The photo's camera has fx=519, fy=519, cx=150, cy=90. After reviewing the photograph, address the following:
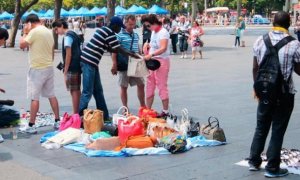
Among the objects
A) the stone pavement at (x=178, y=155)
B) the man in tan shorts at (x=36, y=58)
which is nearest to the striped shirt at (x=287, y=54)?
the stone pavement at (x=178, y=155)

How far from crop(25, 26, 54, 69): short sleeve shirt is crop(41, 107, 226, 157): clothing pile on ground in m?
0.95

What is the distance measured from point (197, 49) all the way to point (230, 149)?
47.0 ft

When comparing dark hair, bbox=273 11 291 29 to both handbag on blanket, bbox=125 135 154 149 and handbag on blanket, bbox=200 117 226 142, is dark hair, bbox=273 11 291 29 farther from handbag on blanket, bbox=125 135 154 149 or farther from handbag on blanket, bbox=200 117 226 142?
handbag on blanket, bbox=125 135 154 149

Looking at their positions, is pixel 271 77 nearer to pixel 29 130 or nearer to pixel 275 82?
pixel 275 82

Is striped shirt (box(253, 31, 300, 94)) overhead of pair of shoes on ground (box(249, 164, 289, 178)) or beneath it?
overhead

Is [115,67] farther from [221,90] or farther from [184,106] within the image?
[221,90]

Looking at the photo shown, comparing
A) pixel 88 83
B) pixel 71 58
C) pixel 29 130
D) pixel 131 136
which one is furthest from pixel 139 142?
pixel 71 58

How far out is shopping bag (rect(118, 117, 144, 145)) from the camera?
22.4 ft

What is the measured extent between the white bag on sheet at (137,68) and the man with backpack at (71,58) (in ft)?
2.72

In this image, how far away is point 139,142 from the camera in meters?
6.65

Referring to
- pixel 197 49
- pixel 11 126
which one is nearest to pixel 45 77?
pixel 11 126

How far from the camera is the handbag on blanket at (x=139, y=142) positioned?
664cm

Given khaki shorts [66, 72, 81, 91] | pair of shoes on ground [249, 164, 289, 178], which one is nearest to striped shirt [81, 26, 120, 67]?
khaki shorts [66, 72, 81, 91]

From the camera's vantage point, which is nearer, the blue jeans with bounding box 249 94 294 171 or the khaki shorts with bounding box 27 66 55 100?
the blue jeans with bounding box 249 94 294 171
